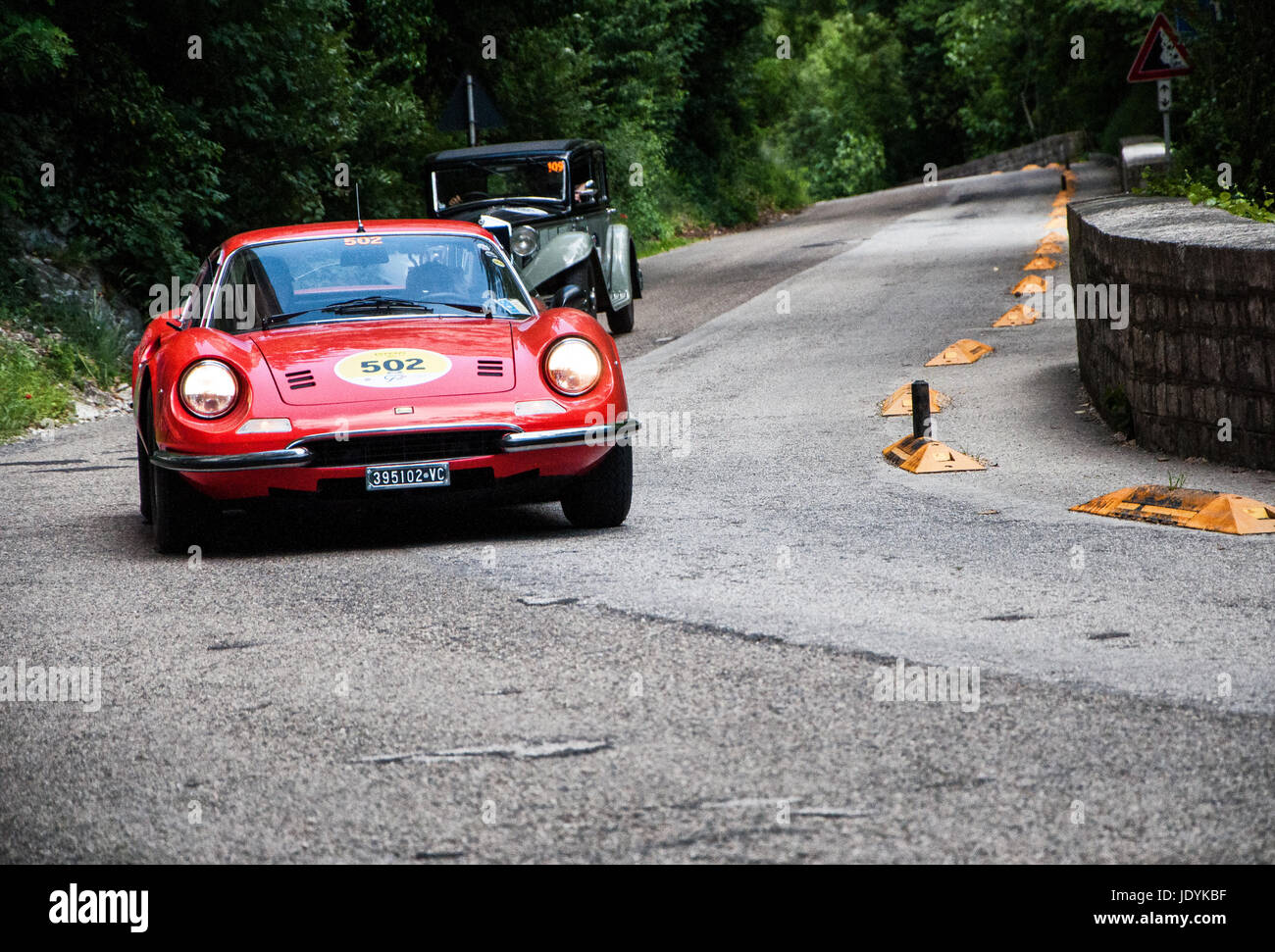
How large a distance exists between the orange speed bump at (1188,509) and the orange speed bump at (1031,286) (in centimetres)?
1014

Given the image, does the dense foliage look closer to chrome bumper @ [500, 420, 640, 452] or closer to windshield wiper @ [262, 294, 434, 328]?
windshield wiper @ [262, 294, 434, 328]

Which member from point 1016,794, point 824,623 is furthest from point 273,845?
point 824,623

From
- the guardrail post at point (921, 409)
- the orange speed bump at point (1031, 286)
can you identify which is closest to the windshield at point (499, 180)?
the orange speed bump at point (1031, 286)

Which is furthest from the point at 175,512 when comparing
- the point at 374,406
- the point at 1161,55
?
the point at 1161,55

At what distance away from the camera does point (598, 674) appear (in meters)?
4.49

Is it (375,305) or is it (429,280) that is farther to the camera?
(429,280)

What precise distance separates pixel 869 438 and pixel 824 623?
471cm

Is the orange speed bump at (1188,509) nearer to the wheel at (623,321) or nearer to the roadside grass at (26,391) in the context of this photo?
the roadside grass at (26,391)

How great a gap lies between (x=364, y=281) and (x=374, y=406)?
4.34 feet

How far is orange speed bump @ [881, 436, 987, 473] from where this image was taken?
8.40m

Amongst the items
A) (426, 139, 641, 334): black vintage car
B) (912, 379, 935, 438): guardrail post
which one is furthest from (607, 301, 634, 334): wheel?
(912, 379, 935, 438): guardrail post

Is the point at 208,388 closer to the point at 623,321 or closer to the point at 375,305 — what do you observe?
the point at 375,305

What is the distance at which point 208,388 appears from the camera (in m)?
6.47

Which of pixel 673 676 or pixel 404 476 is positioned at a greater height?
pixel 404 476
